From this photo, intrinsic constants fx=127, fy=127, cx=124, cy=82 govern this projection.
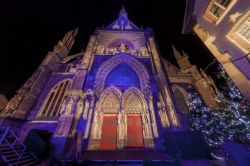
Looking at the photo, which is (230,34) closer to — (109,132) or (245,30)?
(245,30)

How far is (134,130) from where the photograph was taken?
9742 millimetres

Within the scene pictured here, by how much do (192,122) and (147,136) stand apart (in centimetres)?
492

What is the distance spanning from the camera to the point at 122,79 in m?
12.5

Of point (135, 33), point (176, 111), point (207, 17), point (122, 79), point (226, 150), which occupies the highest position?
point (135, 33)

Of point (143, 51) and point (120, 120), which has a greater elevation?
point (143, 51)

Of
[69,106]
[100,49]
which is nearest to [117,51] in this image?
[100,49]

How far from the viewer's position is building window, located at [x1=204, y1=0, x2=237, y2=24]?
7198mm

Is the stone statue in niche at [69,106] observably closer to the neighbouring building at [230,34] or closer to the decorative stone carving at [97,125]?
the decorative stone carving at [97,125]

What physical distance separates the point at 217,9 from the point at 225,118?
8.46 metres

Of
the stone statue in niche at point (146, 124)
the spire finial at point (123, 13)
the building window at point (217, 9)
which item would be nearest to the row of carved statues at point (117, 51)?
the building window at point (217, 9)

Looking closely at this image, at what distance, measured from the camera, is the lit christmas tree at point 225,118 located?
9.60 meters

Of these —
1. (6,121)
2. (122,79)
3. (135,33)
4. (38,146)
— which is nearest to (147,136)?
(122,79)

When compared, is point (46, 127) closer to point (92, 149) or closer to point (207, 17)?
point (92, 149)

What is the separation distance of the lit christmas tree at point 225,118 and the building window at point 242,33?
9.67 feet
